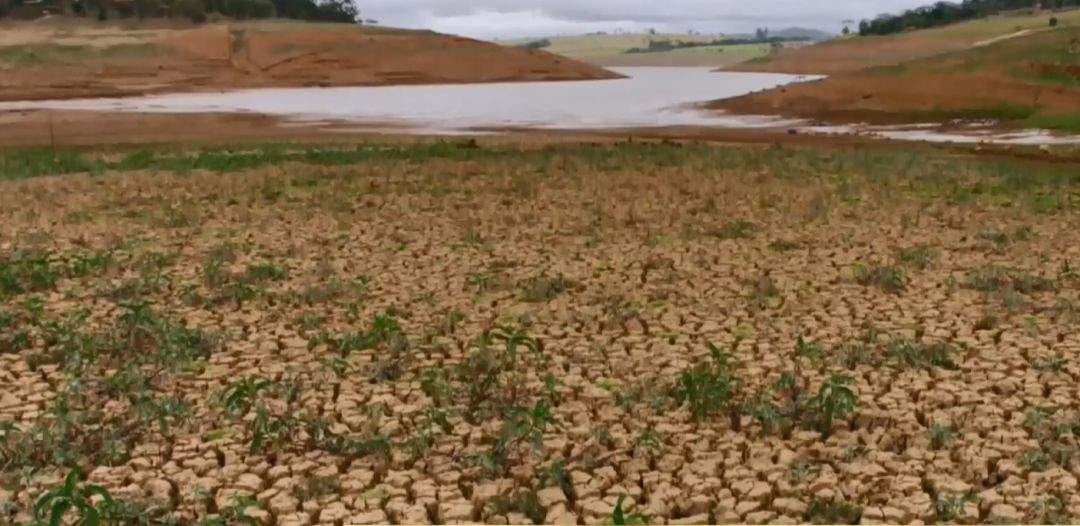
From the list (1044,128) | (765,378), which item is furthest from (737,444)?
(1044,128)

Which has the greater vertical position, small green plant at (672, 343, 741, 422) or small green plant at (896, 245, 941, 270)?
small green plant at (896, 245, 941, 270)

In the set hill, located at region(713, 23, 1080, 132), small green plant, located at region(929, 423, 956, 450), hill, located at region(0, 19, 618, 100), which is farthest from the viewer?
hill, located at region(0, 19, 618, 100)

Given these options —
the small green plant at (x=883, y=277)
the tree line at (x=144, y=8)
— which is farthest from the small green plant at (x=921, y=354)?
the tree line at (x=144, y=8)

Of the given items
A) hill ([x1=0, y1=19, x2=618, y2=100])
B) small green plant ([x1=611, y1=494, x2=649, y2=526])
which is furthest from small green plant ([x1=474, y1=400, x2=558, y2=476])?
hill ([x1=0, y1=19, x2=618, y2=100])

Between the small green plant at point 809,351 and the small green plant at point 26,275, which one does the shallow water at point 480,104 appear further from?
the small green plant at point 809,351

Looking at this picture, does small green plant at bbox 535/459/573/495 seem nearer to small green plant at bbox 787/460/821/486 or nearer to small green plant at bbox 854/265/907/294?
small green plant at bbox 787/460/821/486

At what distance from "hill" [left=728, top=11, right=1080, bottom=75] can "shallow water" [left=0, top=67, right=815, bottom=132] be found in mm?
8467

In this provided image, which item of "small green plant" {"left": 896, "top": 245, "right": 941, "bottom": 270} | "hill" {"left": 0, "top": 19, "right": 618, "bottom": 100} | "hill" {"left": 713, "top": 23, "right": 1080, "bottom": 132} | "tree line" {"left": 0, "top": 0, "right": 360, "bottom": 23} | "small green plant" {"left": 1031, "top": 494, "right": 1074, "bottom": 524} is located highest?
"tree line" {"left": 0, "top": 0, "right": 360, "bottom": 23}

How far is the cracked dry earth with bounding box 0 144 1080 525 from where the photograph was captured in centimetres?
387

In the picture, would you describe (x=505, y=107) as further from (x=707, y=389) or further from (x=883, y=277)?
(x=707, y=389)

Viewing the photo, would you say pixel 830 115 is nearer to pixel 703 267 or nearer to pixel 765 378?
pixel 703 267

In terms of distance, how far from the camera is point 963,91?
27688 mm

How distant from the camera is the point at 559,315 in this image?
630 cm

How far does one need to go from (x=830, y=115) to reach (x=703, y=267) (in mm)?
21652
